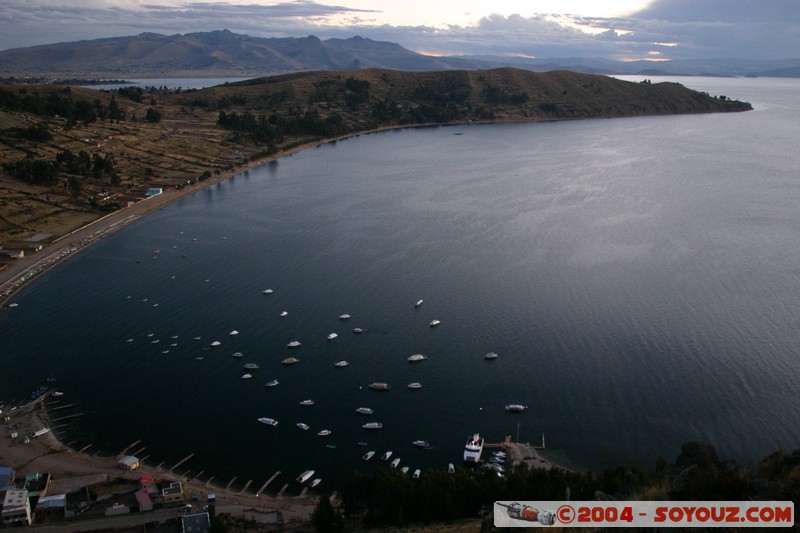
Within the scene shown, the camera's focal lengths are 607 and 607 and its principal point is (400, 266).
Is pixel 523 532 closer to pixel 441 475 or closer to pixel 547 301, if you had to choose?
pixel 441 475

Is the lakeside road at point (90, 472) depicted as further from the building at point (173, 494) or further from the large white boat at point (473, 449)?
the large white boat at point (473, 449)

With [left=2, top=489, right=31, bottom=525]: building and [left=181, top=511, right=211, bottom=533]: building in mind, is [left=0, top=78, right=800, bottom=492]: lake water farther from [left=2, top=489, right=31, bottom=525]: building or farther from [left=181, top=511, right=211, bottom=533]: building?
[left=2, top=489, right=31, bottom=525]: building

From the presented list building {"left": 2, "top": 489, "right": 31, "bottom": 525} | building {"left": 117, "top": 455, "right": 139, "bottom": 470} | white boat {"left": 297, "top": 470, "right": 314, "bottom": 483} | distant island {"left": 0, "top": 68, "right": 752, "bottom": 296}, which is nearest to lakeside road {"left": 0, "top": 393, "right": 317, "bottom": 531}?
building {"left": 117, "top": 455, "right": 139, "bottom": 470}

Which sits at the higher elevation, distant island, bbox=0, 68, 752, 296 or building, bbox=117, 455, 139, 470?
distant island, bbox=0, 68, 752, 296

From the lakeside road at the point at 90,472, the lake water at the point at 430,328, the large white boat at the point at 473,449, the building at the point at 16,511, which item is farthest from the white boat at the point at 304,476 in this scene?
the building at the point at 16,511

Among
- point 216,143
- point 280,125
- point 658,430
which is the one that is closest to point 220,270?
point 658,430

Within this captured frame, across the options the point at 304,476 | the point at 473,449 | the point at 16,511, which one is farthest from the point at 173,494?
the point at 473,449
